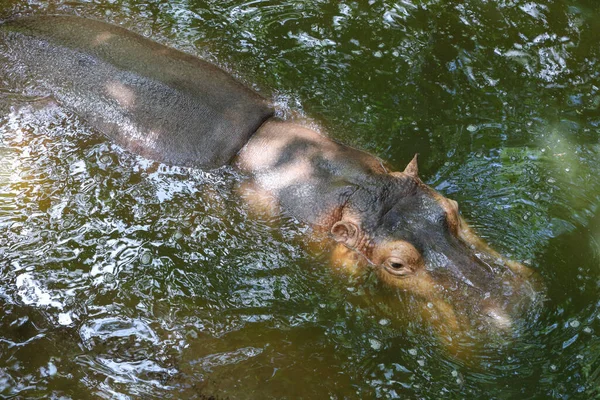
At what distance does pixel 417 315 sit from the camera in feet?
17.8

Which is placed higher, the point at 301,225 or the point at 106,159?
the point at 301,225

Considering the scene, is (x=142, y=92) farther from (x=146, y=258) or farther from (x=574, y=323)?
(x=574, y=323)

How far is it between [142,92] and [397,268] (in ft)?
10.1

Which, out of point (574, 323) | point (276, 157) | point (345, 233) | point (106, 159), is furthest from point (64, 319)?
point (574, 323)

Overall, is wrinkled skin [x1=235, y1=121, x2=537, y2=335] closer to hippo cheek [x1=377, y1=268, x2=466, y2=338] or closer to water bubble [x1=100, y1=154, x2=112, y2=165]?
hippo cheek [x1=377, y1=268, x2=466, y2=338]

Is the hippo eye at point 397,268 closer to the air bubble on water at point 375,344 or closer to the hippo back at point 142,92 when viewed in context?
the air bubble on water at point 375,344

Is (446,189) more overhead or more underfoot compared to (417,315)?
more overhead

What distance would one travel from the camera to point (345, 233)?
18.6 feet

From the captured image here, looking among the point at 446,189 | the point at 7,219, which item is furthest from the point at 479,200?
the point at 7,219

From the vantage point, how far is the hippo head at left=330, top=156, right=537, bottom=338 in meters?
5.11

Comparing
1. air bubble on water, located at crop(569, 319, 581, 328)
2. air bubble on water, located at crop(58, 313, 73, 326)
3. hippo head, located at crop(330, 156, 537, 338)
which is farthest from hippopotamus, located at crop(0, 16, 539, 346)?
air bubble on water, located at crop(58, 313, 73, 326)

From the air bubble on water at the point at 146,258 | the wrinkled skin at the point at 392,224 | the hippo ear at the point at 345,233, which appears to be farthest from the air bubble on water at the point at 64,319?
the hippo ear at the point at 345,233

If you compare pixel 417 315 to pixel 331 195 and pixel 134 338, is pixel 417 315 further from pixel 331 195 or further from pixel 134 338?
pixel 134 338

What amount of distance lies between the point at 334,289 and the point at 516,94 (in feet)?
11.7
